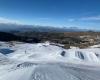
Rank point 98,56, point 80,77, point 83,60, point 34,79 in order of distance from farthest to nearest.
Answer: point 98,56, point 83,60, point 80,77, point 34,79

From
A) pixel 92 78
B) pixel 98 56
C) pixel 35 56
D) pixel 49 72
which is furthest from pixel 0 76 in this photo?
pixel 98 56

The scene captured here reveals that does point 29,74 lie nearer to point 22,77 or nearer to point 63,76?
point 22,77

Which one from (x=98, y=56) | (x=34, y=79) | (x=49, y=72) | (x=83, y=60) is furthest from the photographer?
(x=98, y=56)

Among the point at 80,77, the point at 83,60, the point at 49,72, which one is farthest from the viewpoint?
the point at 83,60

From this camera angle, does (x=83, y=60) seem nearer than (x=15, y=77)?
No

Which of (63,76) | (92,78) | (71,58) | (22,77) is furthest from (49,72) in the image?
(71,58)

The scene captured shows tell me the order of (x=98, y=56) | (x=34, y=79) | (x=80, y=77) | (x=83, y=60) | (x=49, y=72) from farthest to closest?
1. (x=98, y=56)
2. (x=83, y=60)
3. (x=49, y=72)
4. (x=80, y=77)
5. (x=34, y=79)

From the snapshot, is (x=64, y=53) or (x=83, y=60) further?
(x=64, y=53)

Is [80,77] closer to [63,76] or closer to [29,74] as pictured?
[63,76]
